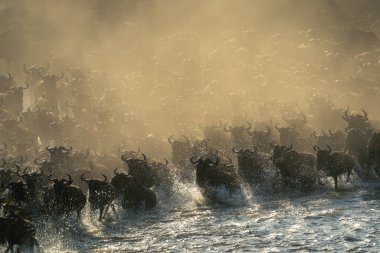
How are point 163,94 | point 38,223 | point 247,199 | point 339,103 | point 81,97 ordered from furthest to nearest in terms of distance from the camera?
1. point 163,94
2. point 81,97
3. point 339,103
4. point 247,199
5. point 38,223

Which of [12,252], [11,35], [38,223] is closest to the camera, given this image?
[12,252]

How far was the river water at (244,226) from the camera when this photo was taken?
44.5 feet

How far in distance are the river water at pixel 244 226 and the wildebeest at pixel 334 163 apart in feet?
1.63

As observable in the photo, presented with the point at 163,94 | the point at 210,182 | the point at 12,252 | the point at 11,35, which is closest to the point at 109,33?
the point at 11,35

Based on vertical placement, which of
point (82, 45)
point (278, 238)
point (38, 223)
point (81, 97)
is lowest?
point (278, 238)

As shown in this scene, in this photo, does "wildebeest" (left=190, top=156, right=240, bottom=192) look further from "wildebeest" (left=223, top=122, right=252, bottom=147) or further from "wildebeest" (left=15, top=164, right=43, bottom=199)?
"wildebeest" (left=223, top=122, right=252, bottom=147)

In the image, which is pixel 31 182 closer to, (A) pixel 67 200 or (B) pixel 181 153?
(A) pixel 67 200

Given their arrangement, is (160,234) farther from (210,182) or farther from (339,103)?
(339,103)

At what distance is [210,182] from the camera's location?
18812 mm

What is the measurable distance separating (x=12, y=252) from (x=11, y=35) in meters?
58.6

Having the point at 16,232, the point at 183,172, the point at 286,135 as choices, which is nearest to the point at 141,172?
the point at 183,172

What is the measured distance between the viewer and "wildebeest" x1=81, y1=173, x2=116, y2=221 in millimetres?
17359

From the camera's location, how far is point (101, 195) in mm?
17391

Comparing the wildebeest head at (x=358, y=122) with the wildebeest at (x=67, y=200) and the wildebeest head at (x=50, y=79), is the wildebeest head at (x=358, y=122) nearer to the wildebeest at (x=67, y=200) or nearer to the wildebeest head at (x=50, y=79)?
the wildebeest at (x=67, y=200)
